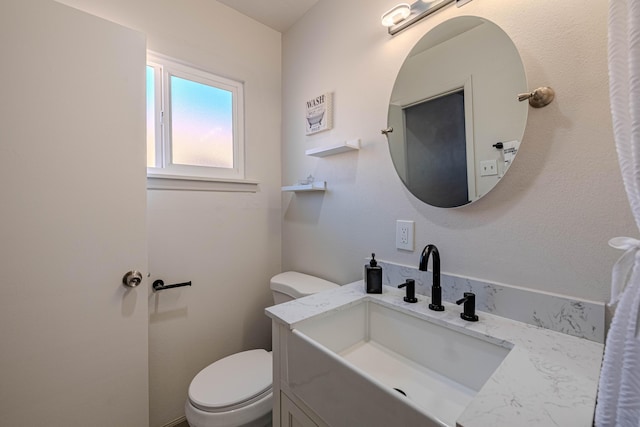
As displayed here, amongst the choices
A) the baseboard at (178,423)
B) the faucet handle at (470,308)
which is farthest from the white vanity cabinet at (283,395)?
the baseboard at (178,423)

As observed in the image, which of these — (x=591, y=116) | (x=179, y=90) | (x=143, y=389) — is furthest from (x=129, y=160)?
(x=591, y=116)

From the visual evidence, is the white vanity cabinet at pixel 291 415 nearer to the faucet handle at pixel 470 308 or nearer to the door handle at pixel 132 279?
the faucet handle at pixel 470 308

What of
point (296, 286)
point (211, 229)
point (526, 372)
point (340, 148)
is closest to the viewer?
point (526, 372)

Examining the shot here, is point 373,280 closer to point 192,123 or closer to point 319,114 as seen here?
point 319,114

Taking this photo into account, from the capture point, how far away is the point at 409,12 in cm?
105

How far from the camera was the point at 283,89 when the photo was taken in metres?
1.87

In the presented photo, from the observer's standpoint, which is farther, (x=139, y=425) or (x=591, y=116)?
(x=139, y=425)

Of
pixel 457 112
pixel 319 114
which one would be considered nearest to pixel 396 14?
pixel 457 112

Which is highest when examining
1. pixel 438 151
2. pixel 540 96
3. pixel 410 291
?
pixel 540 96

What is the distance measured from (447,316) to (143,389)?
1396 mm

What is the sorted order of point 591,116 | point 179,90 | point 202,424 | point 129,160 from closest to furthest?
point 591,116 < point 202,424 < point 129,160 < point 179,90

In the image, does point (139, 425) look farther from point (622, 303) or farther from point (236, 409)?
point (622, 303)

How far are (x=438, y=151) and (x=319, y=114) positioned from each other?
765 millimetres

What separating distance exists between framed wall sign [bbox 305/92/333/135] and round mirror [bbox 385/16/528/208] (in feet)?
1.34
